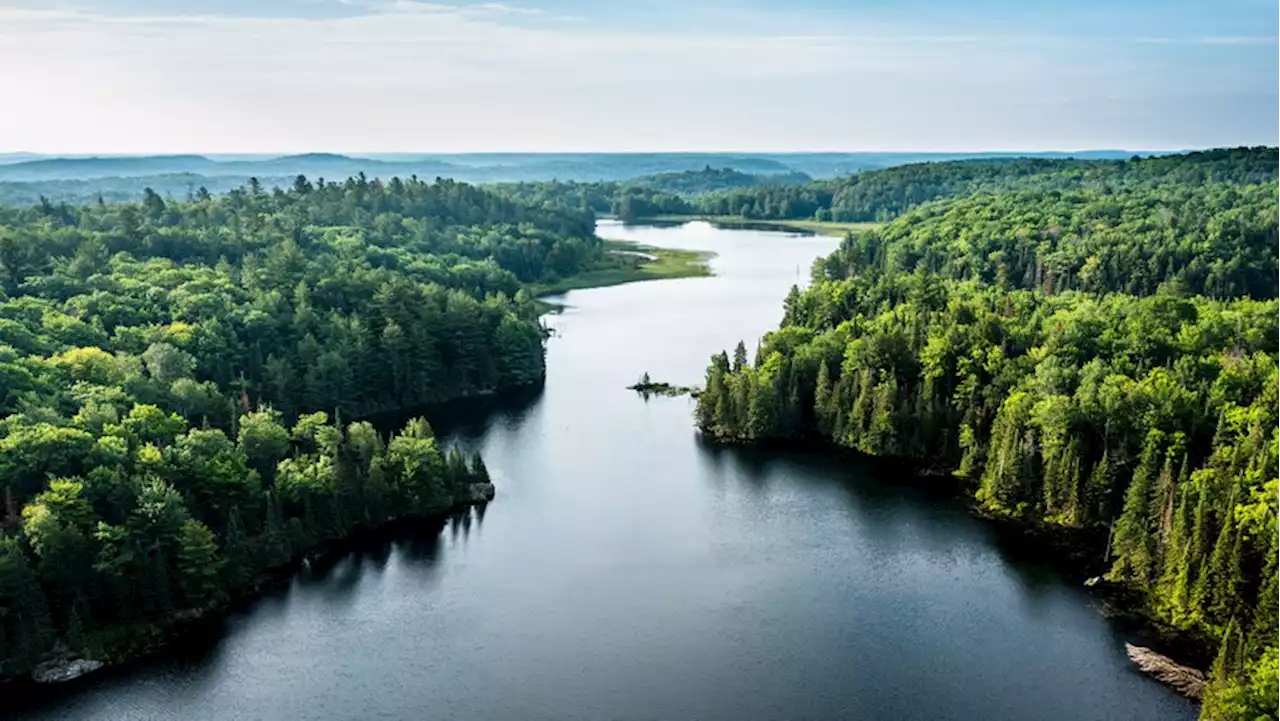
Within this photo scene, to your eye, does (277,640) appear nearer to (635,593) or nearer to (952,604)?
(635,593)

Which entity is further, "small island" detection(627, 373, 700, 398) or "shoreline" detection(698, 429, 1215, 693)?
"small island" detection(627, 373, 700, 398)

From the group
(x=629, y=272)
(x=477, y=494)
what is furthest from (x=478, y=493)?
(x=629, y=272)

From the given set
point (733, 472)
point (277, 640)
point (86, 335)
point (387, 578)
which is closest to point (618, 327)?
point (733, 472)

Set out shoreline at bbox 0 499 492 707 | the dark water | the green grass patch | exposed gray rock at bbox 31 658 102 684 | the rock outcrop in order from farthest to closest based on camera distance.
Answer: the green grass patch, the rock outcrop, exposed gray rock at bbox 31 658 102 684, shoreline at bbox 0 499 492 707, the dark water

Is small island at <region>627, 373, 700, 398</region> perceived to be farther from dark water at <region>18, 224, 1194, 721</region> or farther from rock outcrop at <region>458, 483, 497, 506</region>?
rock outcrop at <region>458, 483, 497, 506</region>

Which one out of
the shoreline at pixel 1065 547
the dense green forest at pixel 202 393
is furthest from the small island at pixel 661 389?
the dense green forest at pixel 202 393

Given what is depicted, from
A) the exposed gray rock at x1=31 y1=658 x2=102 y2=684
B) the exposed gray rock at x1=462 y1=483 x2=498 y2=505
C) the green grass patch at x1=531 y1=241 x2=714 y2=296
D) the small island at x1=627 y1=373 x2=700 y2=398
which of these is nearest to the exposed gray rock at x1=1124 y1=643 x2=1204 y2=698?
the exposed gray rock at x1=462 y1=483 x2=498 y2=505

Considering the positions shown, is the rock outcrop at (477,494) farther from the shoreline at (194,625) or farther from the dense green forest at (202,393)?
the shoreline at (194,625)
